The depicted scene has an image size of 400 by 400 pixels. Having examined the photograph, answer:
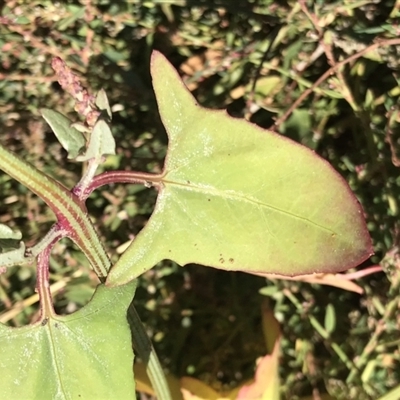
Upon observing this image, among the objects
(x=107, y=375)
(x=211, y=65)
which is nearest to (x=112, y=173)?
(x=107, y=375)

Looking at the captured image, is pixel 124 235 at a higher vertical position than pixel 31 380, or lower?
lower

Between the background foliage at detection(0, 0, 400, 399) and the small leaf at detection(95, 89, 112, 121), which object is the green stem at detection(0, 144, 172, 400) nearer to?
the small leaf at detection(95, 89, 112, 121)

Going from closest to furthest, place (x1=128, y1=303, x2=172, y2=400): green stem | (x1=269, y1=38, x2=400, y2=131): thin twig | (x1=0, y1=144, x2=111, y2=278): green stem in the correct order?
(x1=0, y1=144, x2=111, y2=278): green stem < (x1=128, y1=303, x2=172, y2=400): green stem < (x1=269, y1=38, x2=400, y2=131): thin twig

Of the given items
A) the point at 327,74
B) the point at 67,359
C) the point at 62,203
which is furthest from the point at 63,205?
the point at 327,74

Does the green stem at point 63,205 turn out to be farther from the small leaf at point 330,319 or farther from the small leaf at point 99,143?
the small leaf at point 330,319

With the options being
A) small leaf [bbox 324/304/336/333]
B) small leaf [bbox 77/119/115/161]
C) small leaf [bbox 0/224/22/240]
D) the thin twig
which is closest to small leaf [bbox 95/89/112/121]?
small leaf [bbox 77/119/115/161]

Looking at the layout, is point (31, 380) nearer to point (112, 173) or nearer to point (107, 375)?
point (107, 375)
